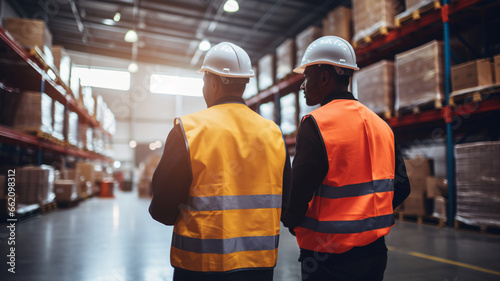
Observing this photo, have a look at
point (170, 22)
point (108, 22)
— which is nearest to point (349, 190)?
point (170, 22)

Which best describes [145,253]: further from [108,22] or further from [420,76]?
[108,22]

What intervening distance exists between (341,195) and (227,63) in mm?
738

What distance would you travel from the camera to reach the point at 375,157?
4.13 feet

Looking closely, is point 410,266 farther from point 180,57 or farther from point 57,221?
point 180,57

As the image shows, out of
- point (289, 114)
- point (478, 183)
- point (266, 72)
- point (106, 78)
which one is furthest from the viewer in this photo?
point (106, 78)

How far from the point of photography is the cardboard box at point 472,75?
484cm

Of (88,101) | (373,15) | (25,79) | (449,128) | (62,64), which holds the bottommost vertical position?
(449,128)

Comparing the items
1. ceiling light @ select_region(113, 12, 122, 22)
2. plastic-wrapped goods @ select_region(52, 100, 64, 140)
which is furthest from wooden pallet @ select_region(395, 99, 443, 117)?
ceiling light @ select_region(113, 12, 122, 22)

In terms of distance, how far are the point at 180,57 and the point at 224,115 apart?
17.7 metres

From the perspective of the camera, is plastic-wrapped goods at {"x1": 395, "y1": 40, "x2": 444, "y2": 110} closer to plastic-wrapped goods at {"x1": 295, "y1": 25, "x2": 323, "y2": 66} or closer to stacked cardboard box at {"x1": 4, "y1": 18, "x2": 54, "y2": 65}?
plastic-wrapped goods at {"x1": 295, "y1": 25, "x2": 323, "y2": 66}

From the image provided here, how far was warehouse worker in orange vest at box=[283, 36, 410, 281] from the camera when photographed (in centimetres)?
117

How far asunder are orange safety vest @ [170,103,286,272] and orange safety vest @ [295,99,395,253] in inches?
6.9

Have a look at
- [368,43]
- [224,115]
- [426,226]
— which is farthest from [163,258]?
[368,43]

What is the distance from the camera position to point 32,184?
6398mm
